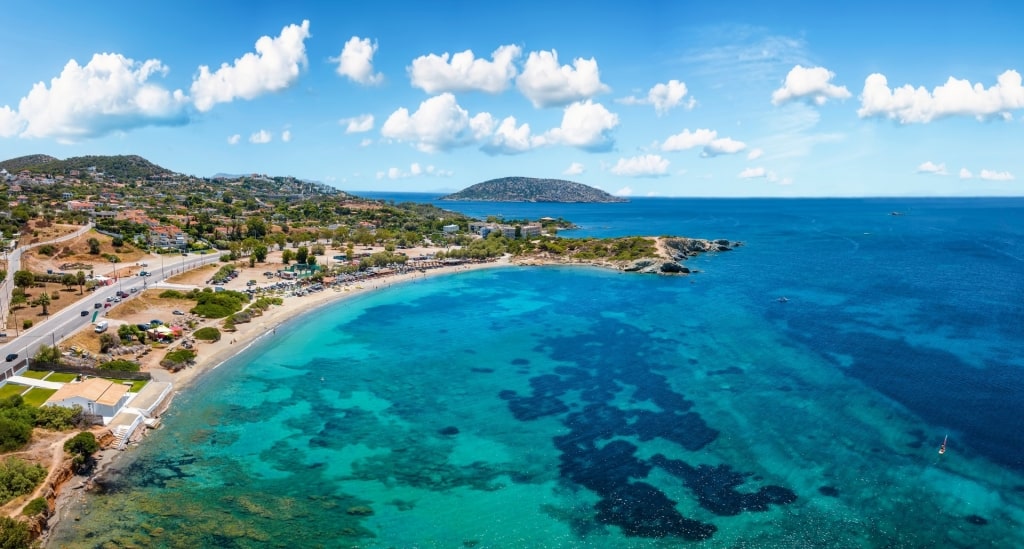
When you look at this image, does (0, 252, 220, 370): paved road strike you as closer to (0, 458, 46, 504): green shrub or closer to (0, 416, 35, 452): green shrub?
(0, 416, 35, 452): green shrub

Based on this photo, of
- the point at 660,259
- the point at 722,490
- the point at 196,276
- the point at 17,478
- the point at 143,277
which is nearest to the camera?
the point at 17,478

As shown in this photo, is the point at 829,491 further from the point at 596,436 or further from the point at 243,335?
the point at 243,335

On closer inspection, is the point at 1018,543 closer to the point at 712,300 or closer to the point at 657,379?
the point at 657,379

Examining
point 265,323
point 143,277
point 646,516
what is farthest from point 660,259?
point 143,277

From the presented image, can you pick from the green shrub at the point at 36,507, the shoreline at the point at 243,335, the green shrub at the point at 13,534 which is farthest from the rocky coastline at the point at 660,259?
the green shrub at the point at 13,534

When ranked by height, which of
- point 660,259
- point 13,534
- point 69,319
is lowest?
point 13,534

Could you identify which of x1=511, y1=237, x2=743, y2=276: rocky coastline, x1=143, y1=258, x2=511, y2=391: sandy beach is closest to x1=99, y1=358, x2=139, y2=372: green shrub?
x1=143, y1=258, x2=511, y2=391: sandy beach
